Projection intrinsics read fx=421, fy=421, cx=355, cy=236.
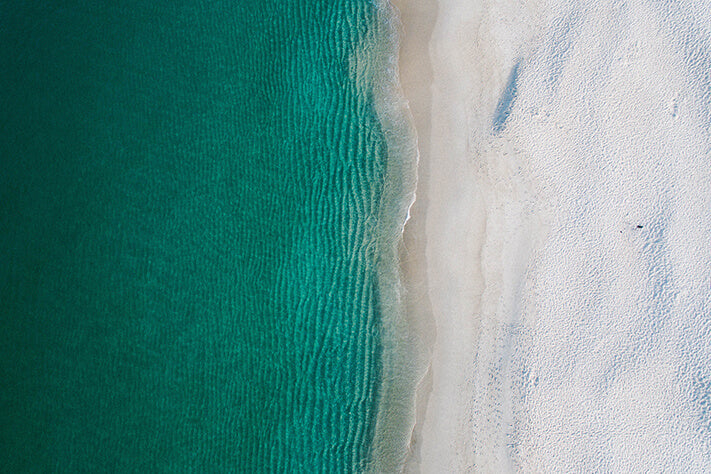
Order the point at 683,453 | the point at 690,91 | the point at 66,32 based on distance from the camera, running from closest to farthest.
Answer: the point at 683,453
the point at 690,91
the point at 66,32

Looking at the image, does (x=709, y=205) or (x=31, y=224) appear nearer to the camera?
(x=709, y=205)

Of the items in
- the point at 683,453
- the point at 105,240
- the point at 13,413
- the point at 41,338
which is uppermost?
the point at 105,240

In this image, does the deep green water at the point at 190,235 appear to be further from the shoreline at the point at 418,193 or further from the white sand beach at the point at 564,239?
the white sand beach at the point at 564,239

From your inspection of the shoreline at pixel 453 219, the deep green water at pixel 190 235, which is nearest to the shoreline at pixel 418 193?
the shoreline at pixel 453 219

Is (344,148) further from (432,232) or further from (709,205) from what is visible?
(709,205)

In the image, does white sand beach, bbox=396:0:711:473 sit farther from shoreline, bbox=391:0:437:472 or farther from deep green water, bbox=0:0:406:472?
deep green water, bbox=0:0:406:472

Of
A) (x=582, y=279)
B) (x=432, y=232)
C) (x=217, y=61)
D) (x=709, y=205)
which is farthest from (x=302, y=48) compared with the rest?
(x=709, y=205)

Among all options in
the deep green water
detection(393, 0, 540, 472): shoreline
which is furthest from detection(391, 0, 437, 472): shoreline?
the deep green water

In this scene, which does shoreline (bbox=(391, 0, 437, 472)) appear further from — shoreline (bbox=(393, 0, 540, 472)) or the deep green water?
the deep green water

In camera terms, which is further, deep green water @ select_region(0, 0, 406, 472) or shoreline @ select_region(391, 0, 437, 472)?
shoreline @ select_region(391, 0, 437, 472)
